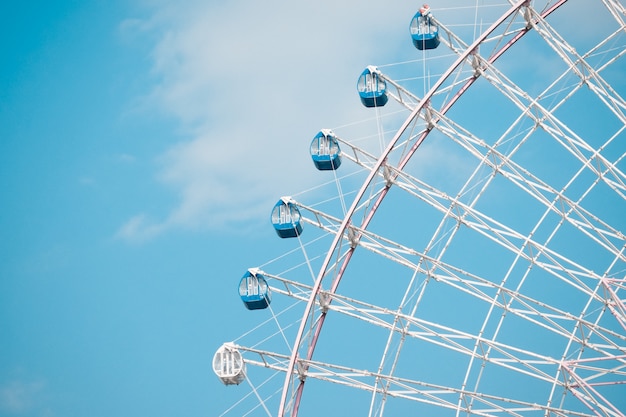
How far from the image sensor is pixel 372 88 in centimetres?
2788

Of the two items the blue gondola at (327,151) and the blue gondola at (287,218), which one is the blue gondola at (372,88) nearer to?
the blue gondola at (327,151)

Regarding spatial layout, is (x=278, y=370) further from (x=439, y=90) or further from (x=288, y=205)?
(x=439, y=90)

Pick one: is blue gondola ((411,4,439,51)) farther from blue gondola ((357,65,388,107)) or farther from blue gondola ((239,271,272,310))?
blue gondola ((239,271,272,310))

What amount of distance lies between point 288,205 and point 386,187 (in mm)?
3181

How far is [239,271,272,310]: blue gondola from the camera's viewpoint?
27.9 metres

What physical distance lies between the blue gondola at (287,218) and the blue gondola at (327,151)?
1487 millimetres

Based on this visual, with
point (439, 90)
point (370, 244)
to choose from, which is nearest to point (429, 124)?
point (439, 90)

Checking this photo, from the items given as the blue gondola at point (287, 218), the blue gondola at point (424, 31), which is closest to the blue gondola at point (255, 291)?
the blue gondola at point (287, 218)

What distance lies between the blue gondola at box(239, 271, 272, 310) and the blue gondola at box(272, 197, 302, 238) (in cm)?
159

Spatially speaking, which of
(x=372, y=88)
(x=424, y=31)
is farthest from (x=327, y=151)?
(x=424, y=31)

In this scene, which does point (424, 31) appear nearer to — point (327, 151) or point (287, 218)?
point (327, 151)

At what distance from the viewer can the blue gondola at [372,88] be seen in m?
27.8

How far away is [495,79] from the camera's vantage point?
26.6 metres

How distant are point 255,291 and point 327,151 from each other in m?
4.61
